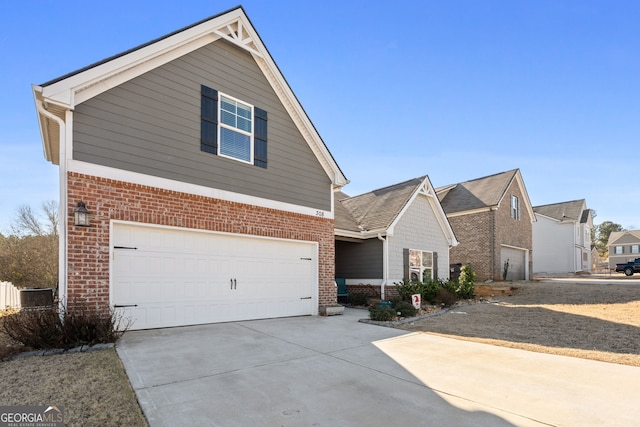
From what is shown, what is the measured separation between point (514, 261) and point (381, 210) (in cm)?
1494

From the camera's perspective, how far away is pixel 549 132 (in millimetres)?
17672

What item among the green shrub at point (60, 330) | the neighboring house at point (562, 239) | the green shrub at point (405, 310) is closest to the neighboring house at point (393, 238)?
the green shrub at point (405, 310)

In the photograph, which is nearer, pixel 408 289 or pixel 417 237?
pixel 408 289

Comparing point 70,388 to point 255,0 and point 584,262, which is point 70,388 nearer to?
point 255,0

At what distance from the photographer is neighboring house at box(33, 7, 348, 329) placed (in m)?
7.02

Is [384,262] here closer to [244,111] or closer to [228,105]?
[244,111]

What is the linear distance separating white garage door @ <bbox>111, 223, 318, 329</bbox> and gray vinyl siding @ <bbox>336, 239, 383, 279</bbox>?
159 inches

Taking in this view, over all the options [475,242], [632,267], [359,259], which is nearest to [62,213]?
[359,259]

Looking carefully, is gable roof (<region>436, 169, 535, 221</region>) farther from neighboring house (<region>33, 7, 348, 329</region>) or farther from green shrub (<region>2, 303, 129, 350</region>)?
green shrub (<region>2, 303, 129, 350</region>)

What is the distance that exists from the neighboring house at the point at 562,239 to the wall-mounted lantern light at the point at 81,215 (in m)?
37.8

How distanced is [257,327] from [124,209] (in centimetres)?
412

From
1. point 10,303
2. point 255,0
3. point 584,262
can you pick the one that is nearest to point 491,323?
point 255,0

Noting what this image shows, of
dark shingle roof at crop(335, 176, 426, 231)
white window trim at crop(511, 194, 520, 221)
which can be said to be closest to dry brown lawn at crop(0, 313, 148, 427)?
dark shingle roof at crop(335, 176, 426, 231)

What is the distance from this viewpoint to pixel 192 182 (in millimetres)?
8586
